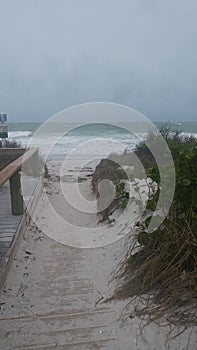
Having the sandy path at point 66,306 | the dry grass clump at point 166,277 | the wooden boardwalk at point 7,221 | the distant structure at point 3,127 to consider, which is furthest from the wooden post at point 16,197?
the distant structure at point 3,127

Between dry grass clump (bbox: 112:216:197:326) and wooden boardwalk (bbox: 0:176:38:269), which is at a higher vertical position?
dry grass clump (bbox: 112:216:197:326)

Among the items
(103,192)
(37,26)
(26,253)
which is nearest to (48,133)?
(37,26)

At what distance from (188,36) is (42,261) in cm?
1203

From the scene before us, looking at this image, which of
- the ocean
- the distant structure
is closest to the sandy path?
the distant structure

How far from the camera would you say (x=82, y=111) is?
6.14 m

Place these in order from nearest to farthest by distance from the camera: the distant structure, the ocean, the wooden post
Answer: the wooden post, the distant structure, the ocean

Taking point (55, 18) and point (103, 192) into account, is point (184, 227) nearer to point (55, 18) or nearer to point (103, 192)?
point (103, 192)

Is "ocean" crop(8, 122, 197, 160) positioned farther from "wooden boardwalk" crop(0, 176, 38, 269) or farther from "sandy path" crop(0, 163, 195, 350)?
"sandy path" crop(0, 163, 195, 350)

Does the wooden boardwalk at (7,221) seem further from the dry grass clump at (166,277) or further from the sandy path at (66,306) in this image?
the dry grass clump at (166,277)

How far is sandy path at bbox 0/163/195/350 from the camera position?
2.58 meters

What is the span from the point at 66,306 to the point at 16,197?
2075mm

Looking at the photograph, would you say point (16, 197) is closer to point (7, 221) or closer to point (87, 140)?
point (7, 221)

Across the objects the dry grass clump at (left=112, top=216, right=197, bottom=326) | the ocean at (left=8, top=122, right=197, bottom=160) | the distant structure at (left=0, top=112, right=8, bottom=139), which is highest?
the dry grass clump at (left=112, top=216, right=197, bottom=326)

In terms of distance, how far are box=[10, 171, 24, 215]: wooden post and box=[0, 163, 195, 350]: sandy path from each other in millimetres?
573
